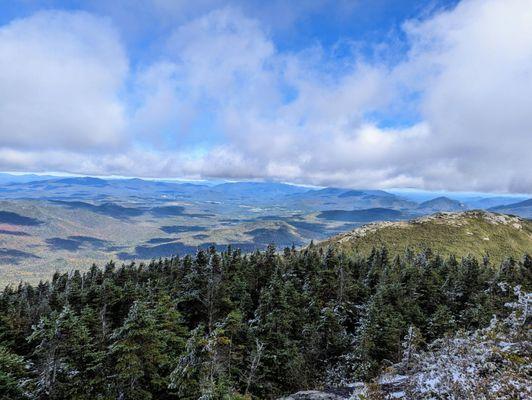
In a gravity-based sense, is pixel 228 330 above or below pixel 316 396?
below

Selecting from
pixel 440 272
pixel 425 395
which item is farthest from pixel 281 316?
pixel 440 272

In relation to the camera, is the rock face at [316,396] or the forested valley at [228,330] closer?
the rock face at [316,396]

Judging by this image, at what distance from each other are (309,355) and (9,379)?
36.2 meters

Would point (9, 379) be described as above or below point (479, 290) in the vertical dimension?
above

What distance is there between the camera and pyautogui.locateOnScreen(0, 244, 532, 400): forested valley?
91.9 ft

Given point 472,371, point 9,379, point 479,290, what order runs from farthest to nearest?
1. point 479,290
2. point 9,379
3. point 472,371

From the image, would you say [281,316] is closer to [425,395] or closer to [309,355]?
[309,355]

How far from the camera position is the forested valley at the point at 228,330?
2802 centimetres

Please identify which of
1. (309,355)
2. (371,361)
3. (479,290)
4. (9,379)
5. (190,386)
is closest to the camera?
Answer: (9,379)

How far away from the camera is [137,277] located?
87.2 metres

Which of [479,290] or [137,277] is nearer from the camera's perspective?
[479,290]

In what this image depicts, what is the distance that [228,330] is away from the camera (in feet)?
121

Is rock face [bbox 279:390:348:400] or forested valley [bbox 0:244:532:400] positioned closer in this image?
rock face [bbox 279:390:348:400]

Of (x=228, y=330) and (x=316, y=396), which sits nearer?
(x=316, y=396)
